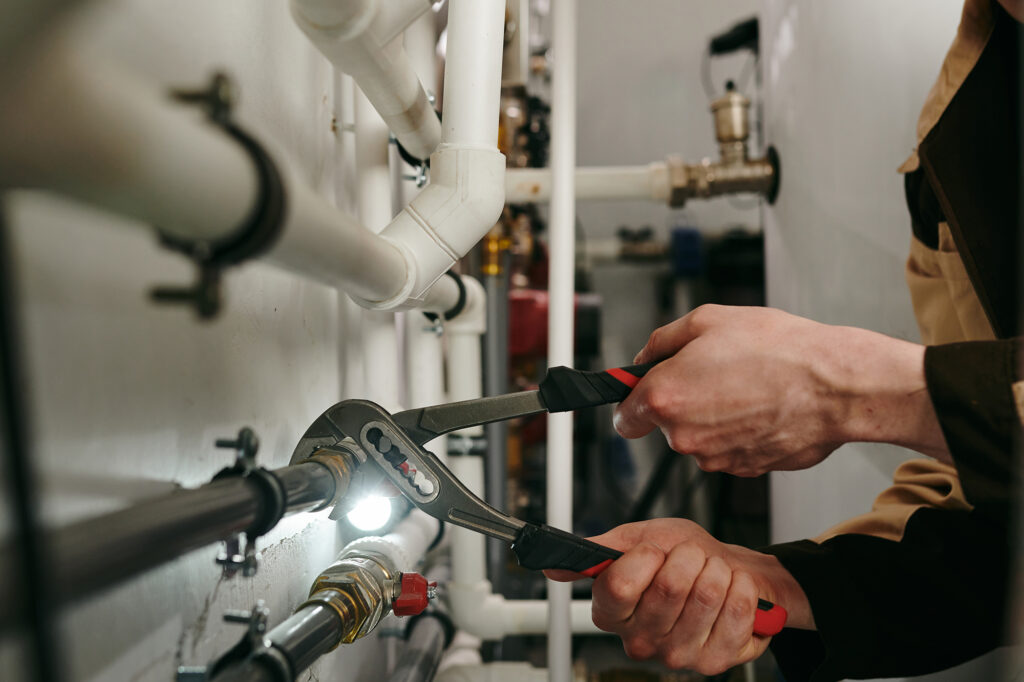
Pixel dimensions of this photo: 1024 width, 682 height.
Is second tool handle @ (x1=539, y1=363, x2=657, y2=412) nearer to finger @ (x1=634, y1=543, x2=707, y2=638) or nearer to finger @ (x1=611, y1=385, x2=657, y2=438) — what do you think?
finger @ (x1=611, y1=385, x2=657, y2=438)

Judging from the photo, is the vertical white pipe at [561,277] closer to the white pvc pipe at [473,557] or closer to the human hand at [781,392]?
the white pvc pipe at [473,557]

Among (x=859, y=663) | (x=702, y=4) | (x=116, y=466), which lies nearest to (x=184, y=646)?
(x=116, y=466)

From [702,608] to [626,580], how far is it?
2.3 inches

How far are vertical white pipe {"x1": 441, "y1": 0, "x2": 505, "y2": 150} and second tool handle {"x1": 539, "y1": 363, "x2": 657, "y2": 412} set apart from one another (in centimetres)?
15

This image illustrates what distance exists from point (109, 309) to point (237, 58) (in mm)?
170

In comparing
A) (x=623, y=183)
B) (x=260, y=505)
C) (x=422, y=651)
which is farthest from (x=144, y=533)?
(x=623, y=183)

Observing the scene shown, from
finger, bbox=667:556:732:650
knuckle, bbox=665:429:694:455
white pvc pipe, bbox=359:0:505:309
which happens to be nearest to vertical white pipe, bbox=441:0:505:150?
white pvc pipe, bbox=359:0:505:309

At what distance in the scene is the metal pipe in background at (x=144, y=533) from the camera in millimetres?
134

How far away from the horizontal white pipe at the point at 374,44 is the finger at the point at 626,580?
13.1 inches

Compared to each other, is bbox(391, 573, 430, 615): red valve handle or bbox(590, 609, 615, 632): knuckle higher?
bbox(391, 573, 430, 615): red valve handle

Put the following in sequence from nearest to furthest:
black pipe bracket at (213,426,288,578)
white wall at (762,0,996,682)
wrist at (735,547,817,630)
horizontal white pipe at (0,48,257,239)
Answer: horizontal white pipe at (0,48,257,239), black pipe bracket at (213,426,288,578), wrist at (735,547,817,630), white wall at (762,0,996,682)

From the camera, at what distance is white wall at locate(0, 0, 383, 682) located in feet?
0.66

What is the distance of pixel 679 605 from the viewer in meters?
0.42

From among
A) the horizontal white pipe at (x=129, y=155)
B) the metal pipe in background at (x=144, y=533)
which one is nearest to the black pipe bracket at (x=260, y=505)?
the metal pipe in background at (x=144, y=533)
